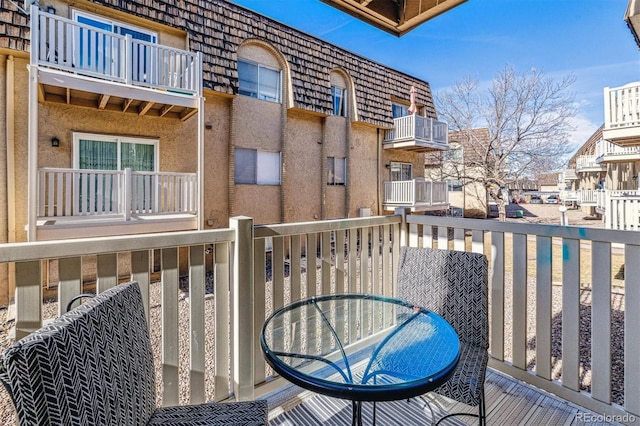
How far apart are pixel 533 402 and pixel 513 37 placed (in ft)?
47.1

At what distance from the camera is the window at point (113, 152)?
638 centimetres

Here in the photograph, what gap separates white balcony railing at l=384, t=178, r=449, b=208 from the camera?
37.8 ft

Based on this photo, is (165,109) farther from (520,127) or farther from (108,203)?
(520,127)

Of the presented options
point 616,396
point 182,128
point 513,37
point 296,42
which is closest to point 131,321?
point 616,396

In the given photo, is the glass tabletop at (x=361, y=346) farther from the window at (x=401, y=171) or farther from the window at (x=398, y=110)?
the window at (x=398, y=110)

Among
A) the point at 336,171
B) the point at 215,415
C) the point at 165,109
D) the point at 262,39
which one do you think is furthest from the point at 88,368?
the point at 336,171

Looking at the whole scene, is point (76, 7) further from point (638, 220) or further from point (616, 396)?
point (638, 220)

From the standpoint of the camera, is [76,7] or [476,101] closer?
[76,7]

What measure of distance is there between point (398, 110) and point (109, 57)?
993cm

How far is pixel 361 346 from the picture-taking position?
181 centimetres

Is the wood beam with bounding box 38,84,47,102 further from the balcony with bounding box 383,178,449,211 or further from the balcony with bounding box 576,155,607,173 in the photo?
the balcony with bounding box 576,155,607,173

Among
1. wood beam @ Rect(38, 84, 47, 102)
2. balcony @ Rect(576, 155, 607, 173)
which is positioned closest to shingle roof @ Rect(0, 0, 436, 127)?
wood beam @ Rect(38, 84, 47, 102)

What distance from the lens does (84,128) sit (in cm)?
637

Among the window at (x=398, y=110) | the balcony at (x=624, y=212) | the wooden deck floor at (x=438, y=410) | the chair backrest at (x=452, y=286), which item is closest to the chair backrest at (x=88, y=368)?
the wooden deck floor at (x=438, y=410)
